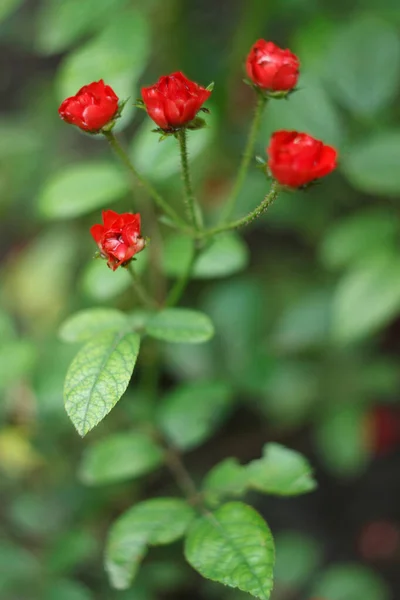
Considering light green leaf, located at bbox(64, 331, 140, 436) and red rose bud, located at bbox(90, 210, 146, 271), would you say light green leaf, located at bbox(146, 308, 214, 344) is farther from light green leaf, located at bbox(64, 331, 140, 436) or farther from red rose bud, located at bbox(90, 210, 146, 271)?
red rose bud, located at bbox(90, 210, 146, 271)

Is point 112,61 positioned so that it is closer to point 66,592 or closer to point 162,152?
point 162,152

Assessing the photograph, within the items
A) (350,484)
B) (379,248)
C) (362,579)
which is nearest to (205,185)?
(379,248)

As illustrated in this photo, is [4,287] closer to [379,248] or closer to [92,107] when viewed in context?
[379,248]

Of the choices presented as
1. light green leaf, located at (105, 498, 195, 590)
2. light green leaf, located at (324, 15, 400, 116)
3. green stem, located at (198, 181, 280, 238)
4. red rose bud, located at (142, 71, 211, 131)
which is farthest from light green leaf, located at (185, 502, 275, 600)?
light green leaf, located at (324, 15, 400, 116)

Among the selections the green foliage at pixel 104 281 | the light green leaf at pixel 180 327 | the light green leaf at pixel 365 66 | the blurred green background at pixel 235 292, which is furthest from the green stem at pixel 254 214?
the light green leaf at pixel 365 66

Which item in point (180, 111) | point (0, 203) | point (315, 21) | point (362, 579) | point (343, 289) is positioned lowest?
point (362, 579)
